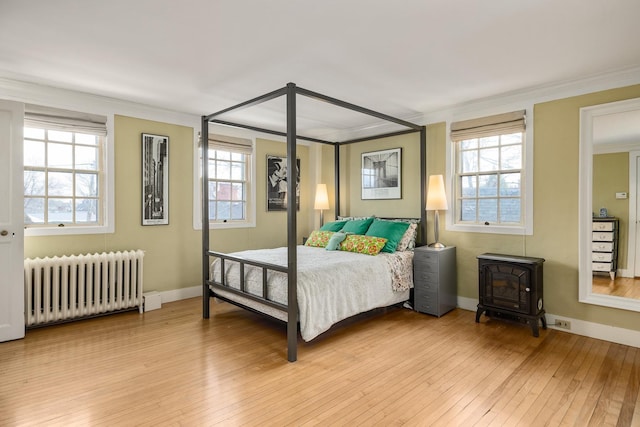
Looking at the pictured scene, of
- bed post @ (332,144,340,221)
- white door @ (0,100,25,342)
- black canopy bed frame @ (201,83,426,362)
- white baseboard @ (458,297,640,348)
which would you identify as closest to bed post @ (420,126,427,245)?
black canopy bed frame @ (201,83,426,362)

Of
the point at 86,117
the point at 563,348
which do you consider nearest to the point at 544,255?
the point at 563,348

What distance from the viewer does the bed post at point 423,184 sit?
4461 millimetres

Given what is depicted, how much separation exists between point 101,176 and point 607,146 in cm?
545

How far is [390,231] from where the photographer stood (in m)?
4.29

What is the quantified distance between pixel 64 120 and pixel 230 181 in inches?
81.3

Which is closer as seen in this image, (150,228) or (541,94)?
(541,94)

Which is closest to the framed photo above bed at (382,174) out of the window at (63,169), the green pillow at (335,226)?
the green pillow at (335,226)

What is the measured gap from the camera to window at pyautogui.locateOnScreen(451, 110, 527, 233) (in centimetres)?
382

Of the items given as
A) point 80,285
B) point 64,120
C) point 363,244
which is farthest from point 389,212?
point 64,120

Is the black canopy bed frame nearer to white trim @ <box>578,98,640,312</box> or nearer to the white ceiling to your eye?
the white ceiling

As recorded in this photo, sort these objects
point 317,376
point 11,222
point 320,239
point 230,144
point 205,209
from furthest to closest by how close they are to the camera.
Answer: point 230,144 → point 320,239 → point 205,209 → point 11,222 → point 317,376

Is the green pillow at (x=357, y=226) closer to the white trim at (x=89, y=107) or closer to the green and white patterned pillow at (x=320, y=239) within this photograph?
the green and white patterned pillow at (x=320, y=239)

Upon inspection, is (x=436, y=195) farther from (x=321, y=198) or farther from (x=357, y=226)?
(x=321, y=198)

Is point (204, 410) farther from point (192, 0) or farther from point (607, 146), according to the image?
point (607, 146)
